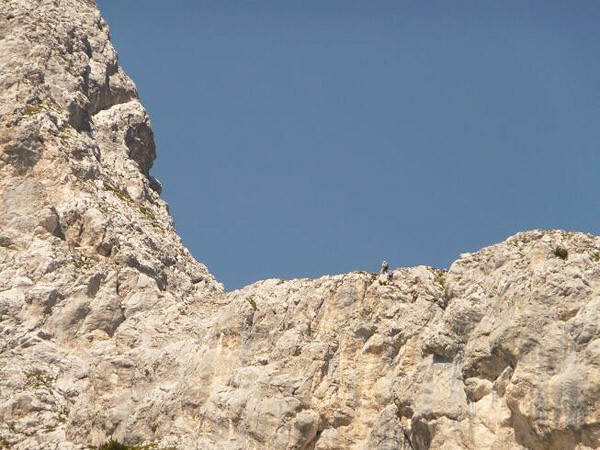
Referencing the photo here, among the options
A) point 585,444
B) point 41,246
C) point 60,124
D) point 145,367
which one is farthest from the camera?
point 60,124

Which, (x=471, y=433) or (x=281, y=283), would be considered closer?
(x=471, y=433)

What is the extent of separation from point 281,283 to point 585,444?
3513 cm

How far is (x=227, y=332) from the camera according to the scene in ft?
360

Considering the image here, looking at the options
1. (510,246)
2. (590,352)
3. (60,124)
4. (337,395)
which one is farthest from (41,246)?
(590,352)

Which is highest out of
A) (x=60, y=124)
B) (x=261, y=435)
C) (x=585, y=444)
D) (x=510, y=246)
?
(x=60, y=124)

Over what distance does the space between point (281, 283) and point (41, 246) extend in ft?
75.1

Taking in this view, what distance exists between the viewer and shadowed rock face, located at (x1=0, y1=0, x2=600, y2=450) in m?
87.4

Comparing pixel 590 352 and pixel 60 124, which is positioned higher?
pixel 60 124

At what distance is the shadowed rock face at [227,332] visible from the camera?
287 feet

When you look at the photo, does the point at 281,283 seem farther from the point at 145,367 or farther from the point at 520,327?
the point at 520,327

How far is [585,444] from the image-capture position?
8156 centimetres

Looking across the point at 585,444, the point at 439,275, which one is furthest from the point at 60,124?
the point at 585,444

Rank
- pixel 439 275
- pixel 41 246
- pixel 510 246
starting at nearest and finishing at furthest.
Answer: pixel 510 246
pixel 439 275
pixel 41 246

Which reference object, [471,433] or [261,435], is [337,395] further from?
[471,433]
